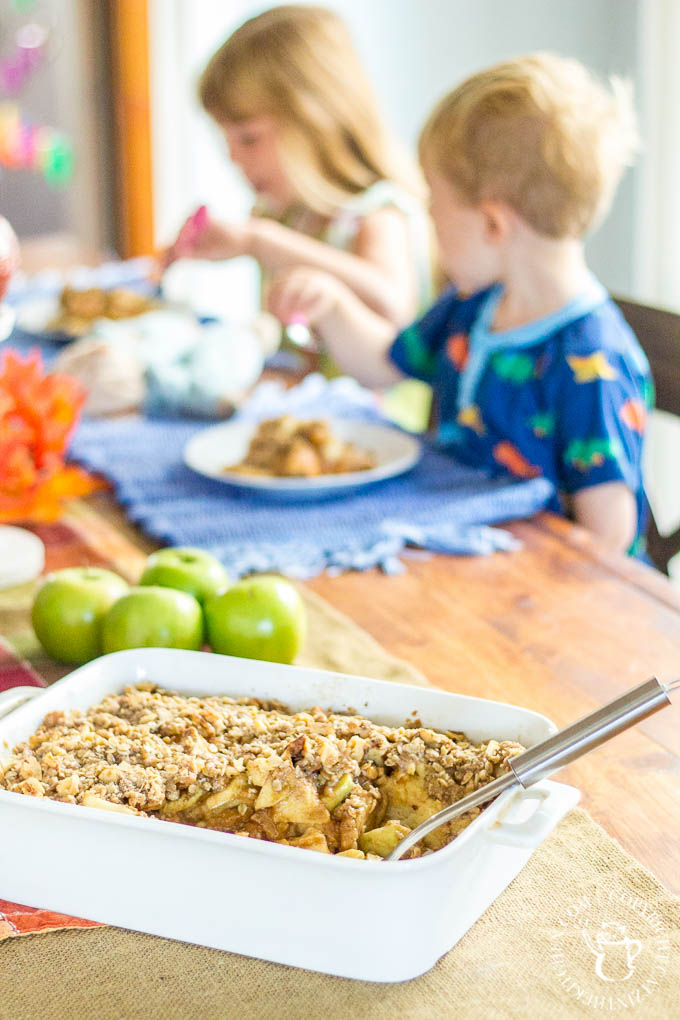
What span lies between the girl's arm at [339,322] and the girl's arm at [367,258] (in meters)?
0.21

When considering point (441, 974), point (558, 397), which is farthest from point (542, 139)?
point (441, 974)

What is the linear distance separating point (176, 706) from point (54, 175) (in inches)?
143

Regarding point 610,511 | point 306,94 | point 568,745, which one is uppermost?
point 306,94

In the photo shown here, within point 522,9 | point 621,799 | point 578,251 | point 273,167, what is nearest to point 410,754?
point 621,799

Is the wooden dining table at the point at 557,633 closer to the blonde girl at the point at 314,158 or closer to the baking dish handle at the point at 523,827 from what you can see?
the baking dish handle at the point at 523,827

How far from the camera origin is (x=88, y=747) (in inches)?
28.0

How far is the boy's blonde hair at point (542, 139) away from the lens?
53.4 inches

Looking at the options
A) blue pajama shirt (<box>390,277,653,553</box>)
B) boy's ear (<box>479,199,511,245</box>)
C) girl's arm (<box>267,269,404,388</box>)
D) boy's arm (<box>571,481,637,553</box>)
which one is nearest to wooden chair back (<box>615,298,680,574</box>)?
blue pajama shirt (<box>390,277,653,553</box>)

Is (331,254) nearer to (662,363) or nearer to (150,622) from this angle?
(662,363)

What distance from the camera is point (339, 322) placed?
1.70 metres

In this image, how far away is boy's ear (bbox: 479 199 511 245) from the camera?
1409 mm

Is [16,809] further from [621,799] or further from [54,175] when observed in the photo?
[54,175]

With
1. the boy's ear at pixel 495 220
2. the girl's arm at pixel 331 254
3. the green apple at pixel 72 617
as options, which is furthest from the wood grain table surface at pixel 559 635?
the girl's arm at pixel 331 254

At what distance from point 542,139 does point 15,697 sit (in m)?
0.94
